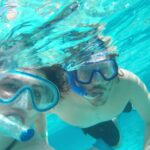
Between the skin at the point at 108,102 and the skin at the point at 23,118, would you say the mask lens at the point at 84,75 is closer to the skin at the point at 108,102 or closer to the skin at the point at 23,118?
the skin at the point at 108,102

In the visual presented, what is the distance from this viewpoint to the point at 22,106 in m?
4.54

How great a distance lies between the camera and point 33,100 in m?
4.97

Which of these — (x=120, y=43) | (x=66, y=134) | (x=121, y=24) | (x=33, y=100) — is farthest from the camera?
(x=66, y=134)

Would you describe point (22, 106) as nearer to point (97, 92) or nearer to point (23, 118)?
point (23, 118)

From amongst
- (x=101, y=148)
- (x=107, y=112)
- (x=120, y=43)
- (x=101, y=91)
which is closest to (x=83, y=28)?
(x=101, y=91)

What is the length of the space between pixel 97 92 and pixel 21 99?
3.38 metres

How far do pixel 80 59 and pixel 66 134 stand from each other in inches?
668

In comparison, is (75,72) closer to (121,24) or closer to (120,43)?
(121,24)

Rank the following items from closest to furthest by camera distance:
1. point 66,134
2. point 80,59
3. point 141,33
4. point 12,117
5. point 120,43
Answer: point 12,117 → point 80,59 → point 120,43 → point 141,33 → point 66,134

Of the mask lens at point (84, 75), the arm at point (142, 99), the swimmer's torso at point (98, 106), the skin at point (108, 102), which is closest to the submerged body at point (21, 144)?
the mask lens at point (84, 75)

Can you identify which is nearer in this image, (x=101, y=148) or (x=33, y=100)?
(x=33, y=100)

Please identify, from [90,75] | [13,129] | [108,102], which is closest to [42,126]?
[90,75]

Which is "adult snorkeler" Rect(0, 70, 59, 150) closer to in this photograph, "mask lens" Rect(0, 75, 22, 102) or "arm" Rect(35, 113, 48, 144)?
"mask lens" Rect(0, 75, 22, 102)

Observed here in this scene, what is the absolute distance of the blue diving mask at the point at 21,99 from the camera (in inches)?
158
